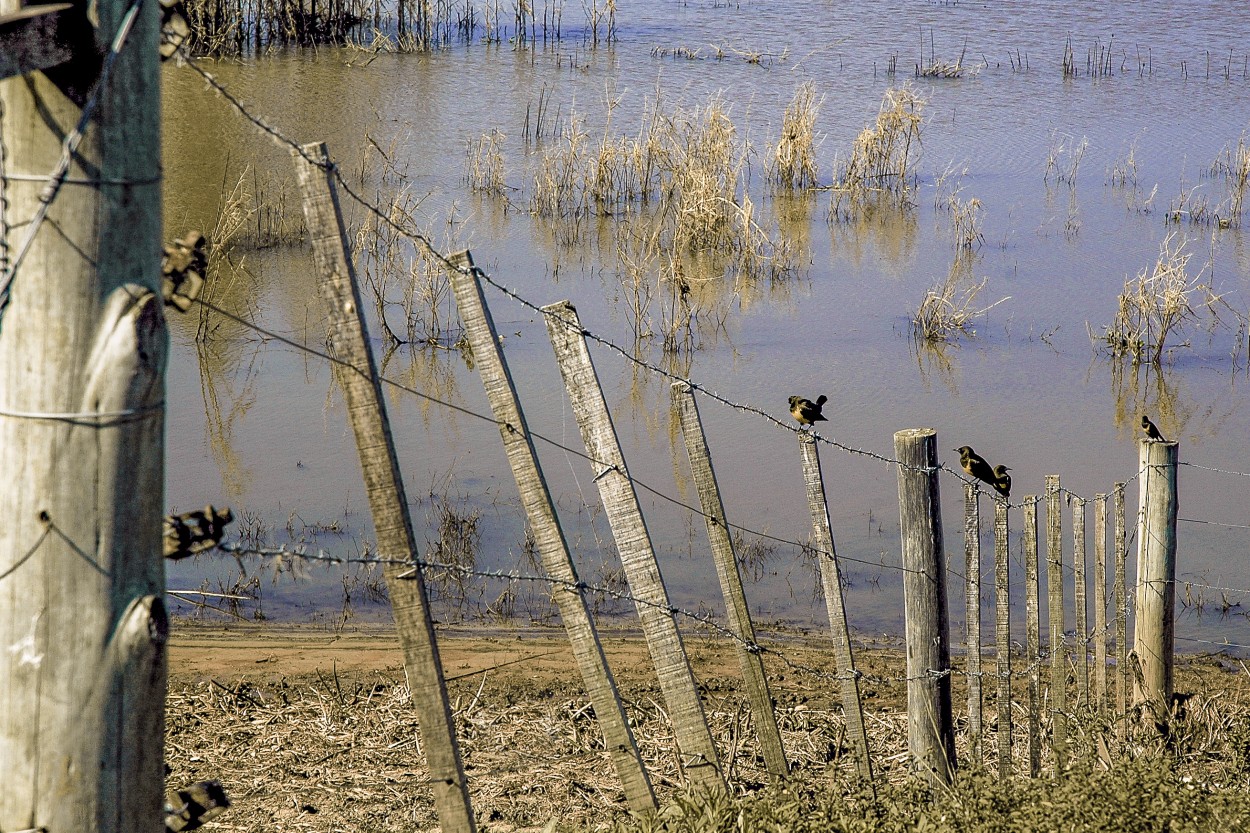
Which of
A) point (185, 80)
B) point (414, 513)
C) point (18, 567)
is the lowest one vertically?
point (414, 513)

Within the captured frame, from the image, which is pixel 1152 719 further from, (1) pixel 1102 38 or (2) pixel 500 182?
(1) pixel 1102 38

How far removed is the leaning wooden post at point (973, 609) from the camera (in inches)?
174

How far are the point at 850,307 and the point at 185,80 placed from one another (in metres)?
14.2

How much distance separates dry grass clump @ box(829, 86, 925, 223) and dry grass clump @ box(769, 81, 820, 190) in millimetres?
501

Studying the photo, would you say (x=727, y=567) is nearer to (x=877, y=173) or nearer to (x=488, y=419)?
(x=488, y=419)

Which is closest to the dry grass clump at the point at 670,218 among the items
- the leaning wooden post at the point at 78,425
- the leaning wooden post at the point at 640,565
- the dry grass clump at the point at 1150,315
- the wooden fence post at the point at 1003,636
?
the dry grass clump at the point at 1150,315

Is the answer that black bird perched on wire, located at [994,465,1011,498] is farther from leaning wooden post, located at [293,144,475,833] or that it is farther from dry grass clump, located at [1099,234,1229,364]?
dry grass clump, located at [1099,234,1229,364]


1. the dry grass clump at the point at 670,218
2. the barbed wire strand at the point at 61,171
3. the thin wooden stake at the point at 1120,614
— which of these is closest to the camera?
the barbed wire strand at the point at 61,171

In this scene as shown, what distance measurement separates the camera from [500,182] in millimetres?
17469

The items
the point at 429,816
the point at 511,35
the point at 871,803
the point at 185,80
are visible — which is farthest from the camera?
the point at 511,35

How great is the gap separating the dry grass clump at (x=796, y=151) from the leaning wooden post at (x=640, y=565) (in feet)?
46.8

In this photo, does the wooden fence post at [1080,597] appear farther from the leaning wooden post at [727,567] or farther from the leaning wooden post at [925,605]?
the leaning wooden post at [727,567]

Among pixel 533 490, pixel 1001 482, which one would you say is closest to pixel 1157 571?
pixel 1001 482

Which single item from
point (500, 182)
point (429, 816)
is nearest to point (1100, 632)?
point (429, 816)
